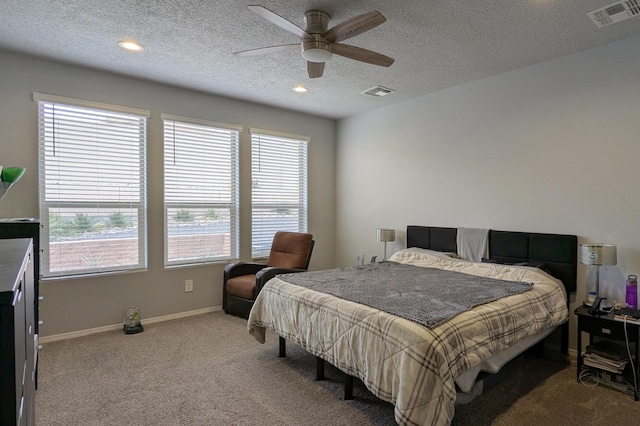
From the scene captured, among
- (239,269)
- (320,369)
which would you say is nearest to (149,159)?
(239,269)

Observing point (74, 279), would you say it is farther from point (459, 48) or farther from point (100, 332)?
point (459, 48)

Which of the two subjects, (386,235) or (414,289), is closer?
(414,289)

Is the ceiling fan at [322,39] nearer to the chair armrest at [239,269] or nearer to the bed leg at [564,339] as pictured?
the chair armrest at [239,269]

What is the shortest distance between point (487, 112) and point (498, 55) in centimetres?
73

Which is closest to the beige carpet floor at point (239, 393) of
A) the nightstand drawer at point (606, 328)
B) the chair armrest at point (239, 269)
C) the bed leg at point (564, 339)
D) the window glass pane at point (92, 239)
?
the bed leg at point (564, 339)

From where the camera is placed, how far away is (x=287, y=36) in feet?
9.57

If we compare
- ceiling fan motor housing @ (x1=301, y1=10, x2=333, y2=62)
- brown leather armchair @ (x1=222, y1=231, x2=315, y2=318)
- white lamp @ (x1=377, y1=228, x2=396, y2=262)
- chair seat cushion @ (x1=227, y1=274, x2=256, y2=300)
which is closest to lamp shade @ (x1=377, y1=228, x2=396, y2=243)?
white lamp @ (x1=377, y1=228, x2=396, y2=262)

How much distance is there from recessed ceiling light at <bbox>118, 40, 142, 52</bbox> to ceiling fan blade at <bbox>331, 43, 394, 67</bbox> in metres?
1.81

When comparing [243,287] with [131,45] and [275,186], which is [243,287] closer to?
[275,186]

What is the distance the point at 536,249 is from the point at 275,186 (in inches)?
132

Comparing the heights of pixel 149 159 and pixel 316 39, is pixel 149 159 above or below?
below

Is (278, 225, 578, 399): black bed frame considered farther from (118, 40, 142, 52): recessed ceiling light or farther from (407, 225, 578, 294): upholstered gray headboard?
(118, 40, 142, 52): recessed ceiling light

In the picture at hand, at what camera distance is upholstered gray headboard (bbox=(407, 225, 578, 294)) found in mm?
3154

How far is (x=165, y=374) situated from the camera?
2.78 metres
